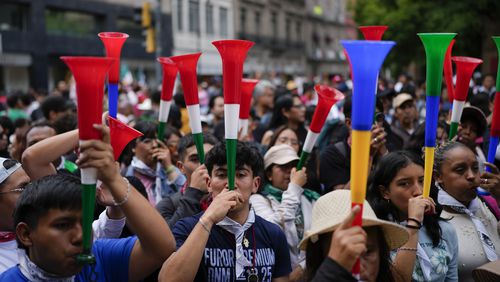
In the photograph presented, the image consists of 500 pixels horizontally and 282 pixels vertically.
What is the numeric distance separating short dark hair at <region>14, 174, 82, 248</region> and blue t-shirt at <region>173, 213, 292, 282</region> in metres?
0.75

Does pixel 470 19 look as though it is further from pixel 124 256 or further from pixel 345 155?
pixel 124 256

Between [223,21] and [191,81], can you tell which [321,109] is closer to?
[191,81]

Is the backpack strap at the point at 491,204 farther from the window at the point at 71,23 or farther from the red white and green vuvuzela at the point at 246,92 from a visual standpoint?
the window at the point at 71,23

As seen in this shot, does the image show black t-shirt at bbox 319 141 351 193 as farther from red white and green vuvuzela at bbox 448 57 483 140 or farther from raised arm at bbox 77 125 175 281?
raised arm at bbox 77 125 175 281

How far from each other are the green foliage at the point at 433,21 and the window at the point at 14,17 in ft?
42.5

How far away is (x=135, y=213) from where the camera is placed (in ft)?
7.34

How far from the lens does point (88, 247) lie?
2.11 meters

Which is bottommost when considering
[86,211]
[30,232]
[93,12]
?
[30,232]

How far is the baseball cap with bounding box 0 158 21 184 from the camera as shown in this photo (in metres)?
2.89

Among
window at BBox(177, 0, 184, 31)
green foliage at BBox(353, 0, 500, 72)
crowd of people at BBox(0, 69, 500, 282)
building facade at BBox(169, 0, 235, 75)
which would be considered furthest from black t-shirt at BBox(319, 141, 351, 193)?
window at BBox(177, 0, 184, 31)

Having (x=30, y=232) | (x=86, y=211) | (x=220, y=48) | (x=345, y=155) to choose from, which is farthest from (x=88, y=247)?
(x=345, y=155)

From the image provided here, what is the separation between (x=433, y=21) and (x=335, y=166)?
1406cm

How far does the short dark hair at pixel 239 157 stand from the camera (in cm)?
331

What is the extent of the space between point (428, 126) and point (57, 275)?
186 centimetres
